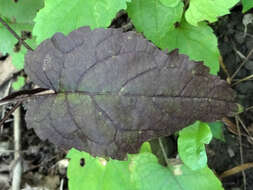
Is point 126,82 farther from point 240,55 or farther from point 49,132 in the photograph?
point 240,55

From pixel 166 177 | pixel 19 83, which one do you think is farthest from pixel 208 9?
pixel 19 83

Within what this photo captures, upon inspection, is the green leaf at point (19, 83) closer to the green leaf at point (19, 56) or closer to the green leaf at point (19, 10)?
the green leaf at point (19, 56)

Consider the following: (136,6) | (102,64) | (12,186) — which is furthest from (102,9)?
(12,186)

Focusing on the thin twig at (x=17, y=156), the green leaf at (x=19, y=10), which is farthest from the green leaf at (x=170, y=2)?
the thin twig at (x=17, y=156)

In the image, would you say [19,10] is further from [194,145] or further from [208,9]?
[194,145]

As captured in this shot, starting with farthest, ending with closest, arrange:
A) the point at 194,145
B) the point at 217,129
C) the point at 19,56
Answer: the point at 19,56
the point at 217,129
the point at 194,145
